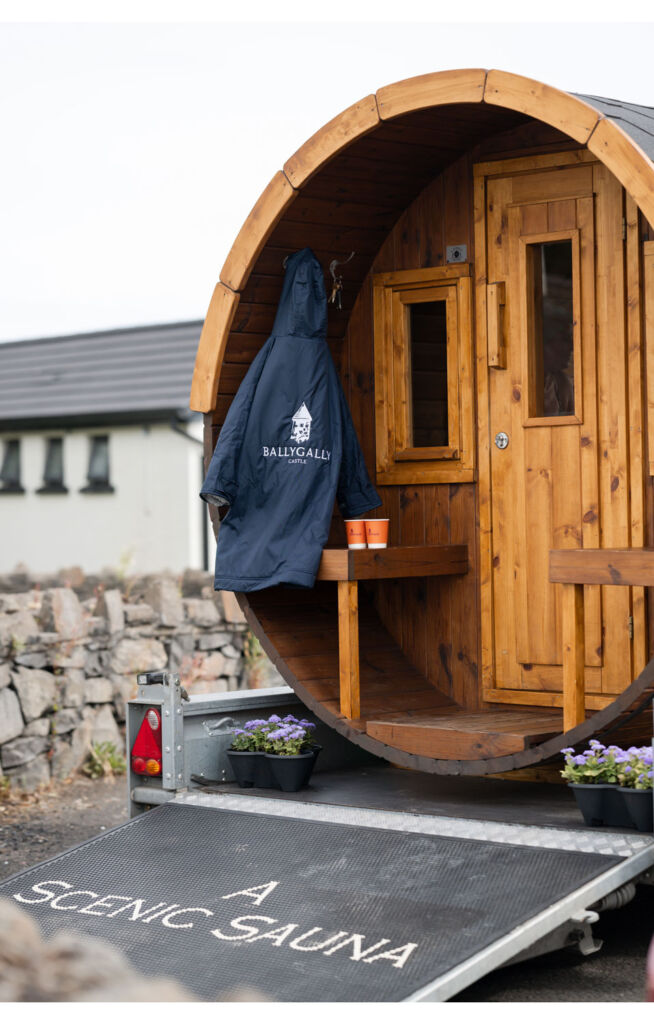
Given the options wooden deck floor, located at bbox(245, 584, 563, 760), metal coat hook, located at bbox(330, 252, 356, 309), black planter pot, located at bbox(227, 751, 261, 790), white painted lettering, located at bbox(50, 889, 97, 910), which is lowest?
white painted lettering, located at bbox(50, 889, 97, 910)

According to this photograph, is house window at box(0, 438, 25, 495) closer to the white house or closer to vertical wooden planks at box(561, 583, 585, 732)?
the white house

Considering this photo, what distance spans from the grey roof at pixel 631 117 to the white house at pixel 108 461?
13.0 meters

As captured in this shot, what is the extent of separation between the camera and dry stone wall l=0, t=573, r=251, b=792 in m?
9.46

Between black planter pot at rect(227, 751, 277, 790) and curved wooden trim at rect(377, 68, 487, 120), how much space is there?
2.66 meters

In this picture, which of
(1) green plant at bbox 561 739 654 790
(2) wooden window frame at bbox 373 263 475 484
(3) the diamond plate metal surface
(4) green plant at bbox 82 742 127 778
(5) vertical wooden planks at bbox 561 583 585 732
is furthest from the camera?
(4) green plant at bbox 82 742 127 778

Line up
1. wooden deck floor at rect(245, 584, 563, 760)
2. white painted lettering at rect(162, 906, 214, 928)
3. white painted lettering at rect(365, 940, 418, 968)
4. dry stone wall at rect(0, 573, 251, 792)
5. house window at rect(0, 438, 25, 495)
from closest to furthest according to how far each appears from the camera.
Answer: white painted lettering at rect(365, 940, 418, 968) → white painted lettering at rect(162, 906, 214, 928) → wooden deck floor at rect(245, 584, 563, 760) → dry stone wall at rect(0, 573, 251, 792) → house window at rect(0, 438, 25, 495)

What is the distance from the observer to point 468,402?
6.26 metres

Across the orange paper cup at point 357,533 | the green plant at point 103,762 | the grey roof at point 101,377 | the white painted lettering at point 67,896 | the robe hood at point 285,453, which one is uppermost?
the grey roof at point 101,377

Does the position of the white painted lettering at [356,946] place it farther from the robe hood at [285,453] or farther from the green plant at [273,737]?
the robe hood at [285,453]

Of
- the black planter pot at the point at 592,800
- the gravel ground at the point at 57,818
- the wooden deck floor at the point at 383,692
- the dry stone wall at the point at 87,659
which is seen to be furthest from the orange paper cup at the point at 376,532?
the dry stone wall at the point at 87,659

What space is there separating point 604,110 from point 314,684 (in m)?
2.65

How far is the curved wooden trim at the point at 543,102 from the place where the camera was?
16.1ft

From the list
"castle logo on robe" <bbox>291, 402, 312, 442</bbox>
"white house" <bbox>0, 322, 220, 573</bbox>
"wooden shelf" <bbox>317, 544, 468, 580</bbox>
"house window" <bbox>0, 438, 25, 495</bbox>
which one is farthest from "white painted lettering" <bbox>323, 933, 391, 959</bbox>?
"house window" <bbox>0, 438, 25, 495</bbox>

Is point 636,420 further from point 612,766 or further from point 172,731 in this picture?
point 172,731
